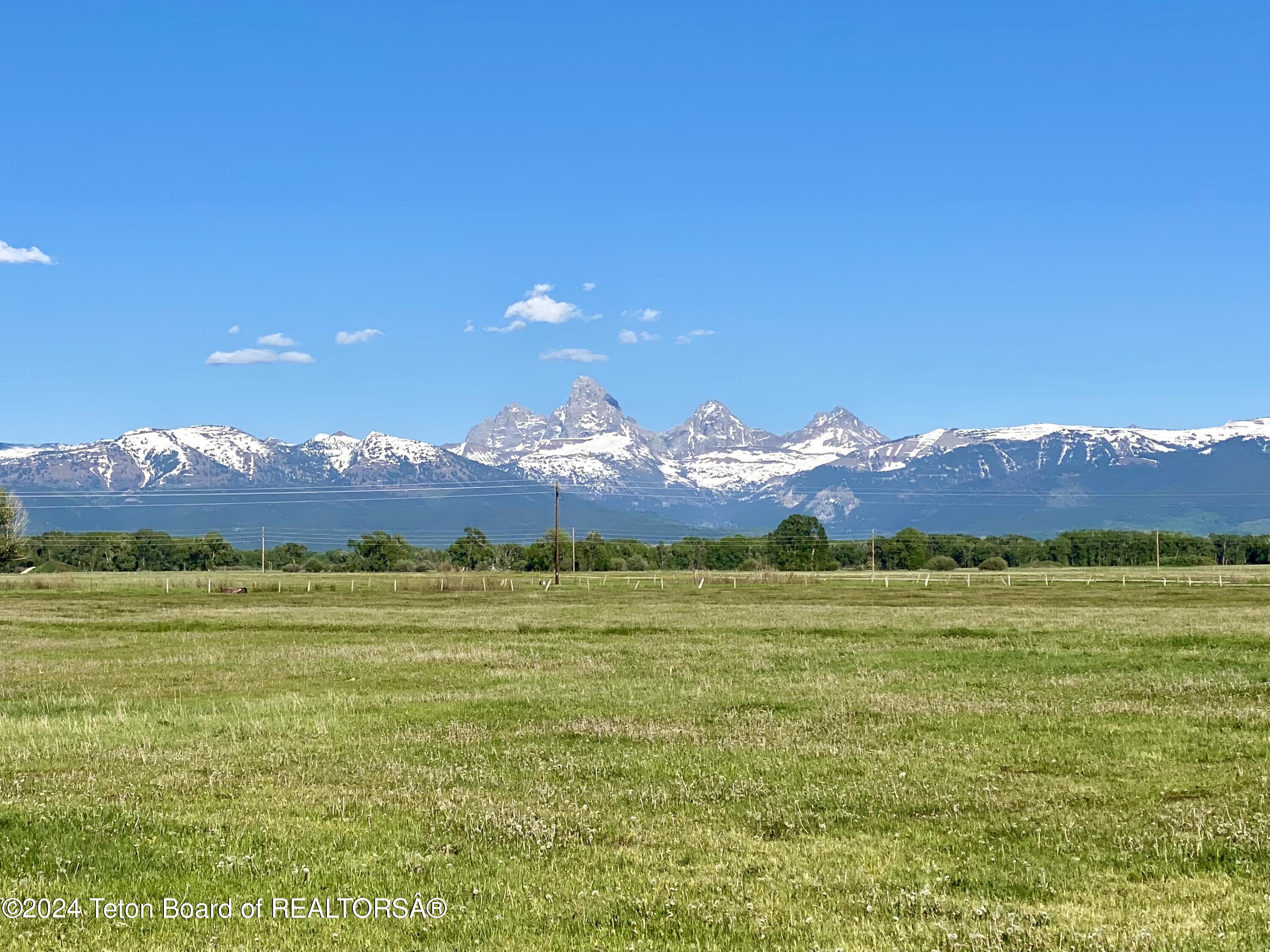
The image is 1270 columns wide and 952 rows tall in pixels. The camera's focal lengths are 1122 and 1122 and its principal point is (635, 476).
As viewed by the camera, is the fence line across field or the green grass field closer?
the green grass field

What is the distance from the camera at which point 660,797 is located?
1623 cm

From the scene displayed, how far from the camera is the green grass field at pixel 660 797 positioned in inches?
429

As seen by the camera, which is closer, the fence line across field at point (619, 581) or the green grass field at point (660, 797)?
the green grass field at point (660, 797)

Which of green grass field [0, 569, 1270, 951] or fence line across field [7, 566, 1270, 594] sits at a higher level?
green grass field [0, 569, 1270, 951]

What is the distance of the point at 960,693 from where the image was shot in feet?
89.1

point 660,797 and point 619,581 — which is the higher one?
point 660,797

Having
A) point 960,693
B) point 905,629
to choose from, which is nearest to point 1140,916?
point 960,693

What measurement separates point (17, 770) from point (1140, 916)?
56.9 feet

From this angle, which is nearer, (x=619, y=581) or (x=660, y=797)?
(x=660, y=797)

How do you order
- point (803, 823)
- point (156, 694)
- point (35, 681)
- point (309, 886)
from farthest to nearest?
point (35, 681) < point (156, 694) < point (803, 823) < point (309, 886)

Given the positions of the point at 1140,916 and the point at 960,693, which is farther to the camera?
the point at 960,693

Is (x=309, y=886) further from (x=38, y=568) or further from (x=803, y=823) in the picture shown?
(x=38, y=568)

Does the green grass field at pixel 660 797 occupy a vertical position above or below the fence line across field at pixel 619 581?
above

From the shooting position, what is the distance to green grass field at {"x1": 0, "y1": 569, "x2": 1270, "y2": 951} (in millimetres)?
10906
